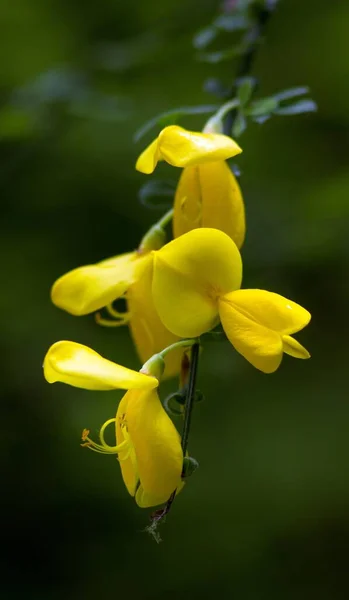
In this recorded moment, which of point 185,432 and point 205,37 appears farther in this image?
point 205,37

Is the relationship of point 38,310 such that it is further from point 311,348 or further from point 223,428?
point 311,348

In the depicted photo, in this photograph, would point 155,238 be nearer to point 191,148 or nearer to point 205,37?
point 191,148

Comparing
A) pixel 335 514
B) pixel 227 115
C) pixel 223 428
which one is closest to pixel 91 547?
pixel 223 428

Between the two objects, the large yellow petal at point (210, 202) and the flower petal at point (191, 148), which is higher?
the flower petal at point (191, 148)

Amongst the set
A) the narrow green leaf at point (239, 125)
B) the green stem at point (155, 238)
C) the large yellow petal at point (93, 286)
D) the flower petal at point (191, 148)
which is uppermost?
the narrow green leaf at point (239, 125)

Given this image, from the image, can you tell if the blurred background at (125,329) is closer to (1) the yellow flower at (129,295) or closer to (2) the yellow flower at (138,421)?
(1) the yellow flower at (129,295)

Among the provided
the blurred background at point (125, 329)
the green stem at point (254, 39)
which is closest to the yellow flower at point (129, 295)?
the green stem at point (254, 39)

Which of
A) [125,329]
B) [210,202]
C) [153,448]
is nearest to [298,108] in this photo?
[210,202]
